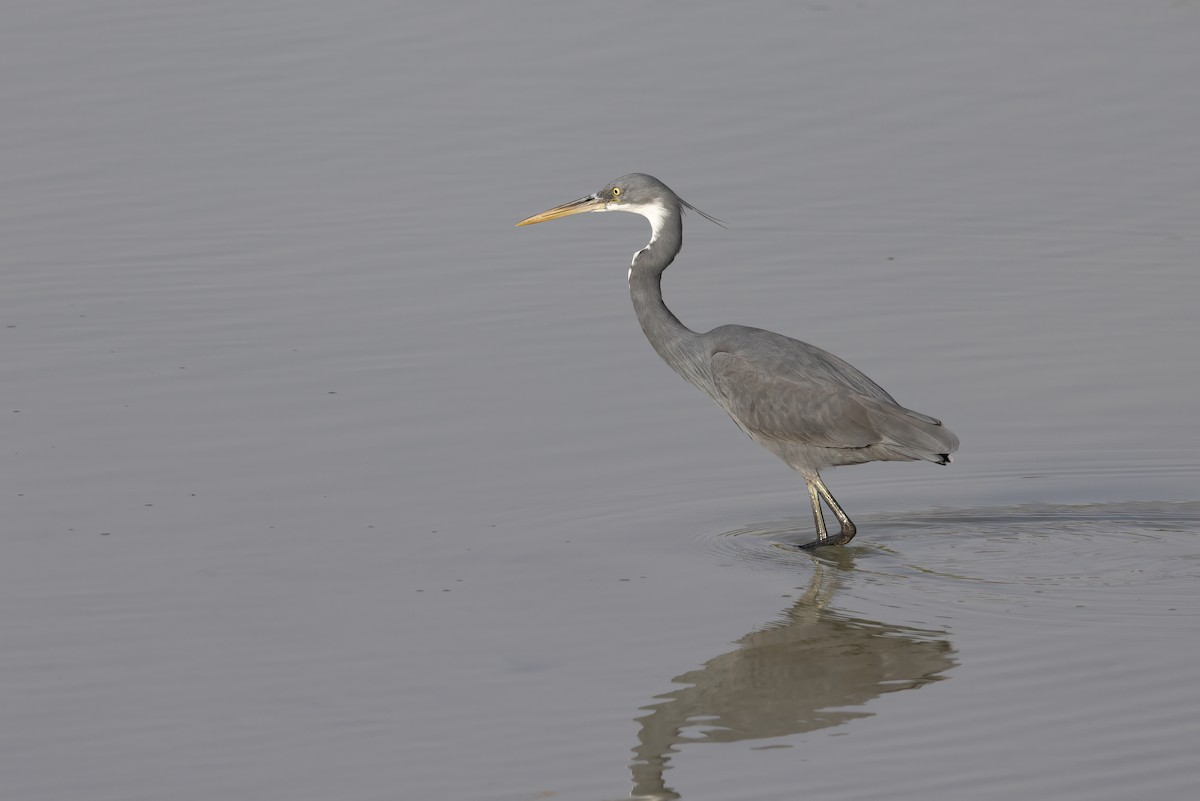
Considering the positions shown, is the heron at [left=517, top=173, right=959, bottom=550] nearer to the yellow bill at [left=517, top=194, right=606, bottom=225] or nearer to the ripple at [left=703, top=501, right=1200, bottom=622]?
the ripple at [left=703, top=501, right=1200, bottom=622]

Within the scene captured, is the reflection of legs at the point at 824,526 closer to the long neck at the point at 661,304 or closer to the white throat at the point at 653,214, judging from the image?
the long neck at the point at 661,304

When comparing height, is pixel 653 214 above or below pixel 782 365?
above

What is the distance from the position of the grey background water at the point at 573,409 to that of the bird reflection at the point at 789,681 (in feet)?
0.07

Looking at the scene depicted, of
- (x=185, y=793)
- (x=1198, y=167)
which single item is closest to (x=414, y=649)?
(x=185, y=793)

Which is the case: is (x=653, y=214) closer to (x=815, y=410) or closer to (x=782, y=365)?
(x=782, y=365)

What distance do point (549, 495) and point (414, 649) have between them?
1918mm

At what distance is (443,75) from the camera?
16797 millimetres

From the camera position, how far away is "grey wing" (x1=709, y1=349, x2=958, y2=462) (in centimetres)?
898

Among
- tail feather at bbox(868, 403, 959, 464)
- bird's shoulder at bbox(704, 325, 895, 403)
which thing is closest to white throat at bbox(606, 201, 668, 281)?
bird's shoulder at bbox(704, 325, 895, 403)

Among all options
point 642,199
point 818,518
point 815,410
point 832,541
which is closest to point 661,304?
point 642,199

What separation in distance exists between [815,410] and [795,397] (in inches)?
5.2

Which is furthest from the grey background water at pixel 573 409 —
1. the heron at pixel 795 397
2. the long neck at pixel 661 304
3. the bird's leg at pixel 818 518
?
the long neck at pixel 661 304

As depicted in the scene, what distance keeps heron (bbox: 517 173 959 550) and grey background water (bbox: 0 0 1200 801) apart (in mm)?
361

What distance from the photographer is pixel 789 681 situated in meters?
7.45
